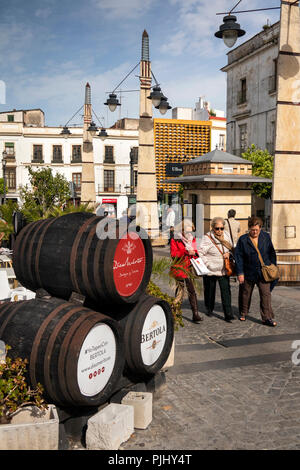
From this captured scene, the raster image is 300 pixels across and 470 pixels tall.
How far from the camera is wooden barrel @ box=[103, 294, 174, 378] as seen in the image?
4.46m

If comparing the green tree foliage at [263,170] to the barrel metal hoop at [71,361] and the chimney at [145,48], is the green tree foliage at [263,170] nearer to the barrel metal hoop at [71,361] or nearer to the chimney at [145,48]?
the chimney at [145,48]

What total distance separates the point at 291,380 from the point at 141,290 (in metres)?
2.29

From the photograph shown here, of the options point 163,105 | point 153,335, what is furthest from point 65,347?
point 163,105

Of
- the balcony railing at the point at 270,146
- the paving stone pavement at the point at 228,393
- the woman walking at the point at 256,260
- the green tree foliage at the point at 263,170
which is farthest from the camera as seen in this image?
the balcony railing at the point at 270,146

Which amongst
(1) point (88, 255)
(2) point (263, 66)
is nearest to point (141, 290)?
(1) point (88, 255)

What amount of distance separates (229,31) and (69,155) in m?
40.5

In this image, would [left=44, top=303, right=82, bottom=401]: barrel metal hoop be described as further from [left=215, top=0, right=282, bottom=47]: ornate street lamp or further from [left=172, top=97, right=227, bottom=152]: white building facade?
[left=172, top=97, right=227, bottom=152]: white building facade

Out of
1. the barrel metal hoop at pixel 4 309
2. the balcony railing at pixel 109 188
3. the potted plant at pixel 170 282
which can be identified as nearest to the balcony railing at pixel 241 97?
the balcony railing at pixel 109 188

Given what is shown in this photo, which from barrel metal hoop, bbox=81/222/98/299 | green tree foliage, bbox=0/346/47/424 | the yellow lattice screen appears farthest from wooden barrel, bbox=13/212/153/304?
the yellow lattice screen

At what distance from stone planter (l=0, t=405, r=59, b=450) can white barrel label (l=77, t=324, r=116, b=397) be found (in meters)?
0.36

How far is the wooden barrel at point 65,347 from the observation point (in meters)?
3.72

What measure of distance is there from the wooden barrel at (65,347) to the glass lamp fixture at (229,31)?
7741 millimetres

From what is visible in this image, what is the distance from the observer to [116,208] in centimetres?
4791

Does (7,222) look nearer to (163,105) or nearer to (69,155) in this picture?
(163,105)
